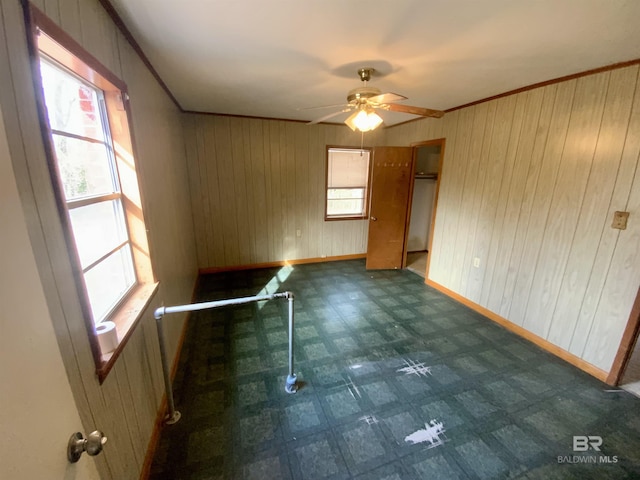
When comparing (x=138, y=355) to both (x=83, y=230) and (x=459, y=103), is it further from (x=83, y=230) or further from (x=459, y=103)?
(x=459, y=103)

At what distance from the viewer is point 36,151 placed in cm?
78

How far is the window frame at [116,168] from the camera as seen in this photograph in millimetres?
831

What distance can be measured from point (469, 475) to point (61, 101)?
2.67m

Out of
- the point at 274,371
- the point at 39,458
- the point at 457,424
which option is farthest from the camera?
the point at 274,371

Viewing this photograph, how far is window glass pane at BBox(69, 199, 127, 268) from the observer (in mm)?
1125

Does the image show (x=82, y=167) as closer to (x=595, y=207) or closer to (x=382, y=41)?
(x=382, y=41)

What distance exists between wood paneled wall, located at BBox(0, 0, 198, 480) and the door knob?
35mm

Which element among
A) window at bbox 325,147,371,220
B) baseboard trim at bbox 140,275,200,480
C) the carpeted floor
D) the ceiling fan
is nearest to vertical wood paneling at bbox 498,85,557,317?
the carpeted floor

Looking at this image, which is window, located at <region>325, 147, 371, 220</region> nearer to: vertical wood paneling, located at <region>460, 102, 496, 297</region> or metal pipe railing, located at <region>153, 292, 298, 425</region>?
vertical wood paneling, located at <region>460, 102, 496, 297</region>

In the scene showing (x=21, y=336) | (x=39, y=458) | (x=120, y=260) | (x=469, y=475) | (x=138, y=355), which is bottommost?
(x=469, y=475)

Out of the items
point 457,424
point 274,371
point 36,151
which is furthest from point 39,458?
point 457,424

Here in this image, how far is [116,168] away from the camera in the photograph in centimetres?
154

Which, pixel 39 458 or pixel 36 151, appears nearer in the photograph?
pixel 39 458

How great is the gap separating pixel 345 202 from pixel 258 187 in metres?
1.57
